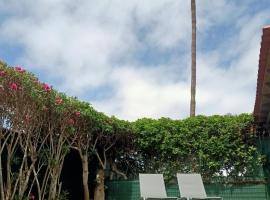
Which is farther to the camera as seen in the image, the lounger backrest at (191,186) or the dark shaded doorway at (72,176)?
the dark shaded doorway at (72,176)

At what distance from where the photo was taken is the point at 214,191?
43.5 feet

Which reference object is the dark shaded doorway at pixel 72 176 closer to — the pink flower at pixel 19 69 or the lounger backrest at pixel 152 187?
the lounger backrest at pixel 152 187

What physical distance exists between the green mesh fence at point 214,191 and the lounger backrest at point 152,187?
2.06 m

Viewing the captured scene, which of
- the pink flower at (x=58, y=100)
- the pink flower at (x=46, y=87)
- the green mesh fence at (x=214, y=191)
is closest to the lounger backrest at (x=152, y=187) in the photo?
the green mesh fence at (x=214, y=191)

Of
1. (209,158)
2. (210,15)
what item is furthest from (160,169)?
(210,15)

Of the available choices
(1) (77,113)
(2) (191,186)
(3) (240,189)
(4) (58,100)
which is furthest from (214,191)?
(4) (58,100)

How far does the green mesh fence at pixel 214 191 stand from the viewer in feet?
42.1

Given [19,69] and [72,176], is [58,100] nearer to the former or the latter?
[19,69]

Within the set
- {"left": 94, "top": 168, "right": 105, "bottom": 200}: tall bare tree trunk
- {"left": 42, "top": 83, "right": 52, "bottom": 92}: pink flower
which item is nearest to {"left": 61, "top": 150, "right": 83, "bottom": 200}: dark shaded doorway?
{"left": 94, "top": 168, "right": 105, "bottom": 200}: tall bare tree trunk

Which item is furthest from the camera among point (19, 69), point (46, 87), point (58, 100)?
point (58, 100)

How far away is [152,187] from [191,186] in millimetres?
958

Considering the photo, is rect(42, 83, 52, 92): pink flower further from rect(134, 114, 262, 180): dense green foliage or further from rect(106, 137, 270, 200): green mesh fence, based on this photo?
rect(106, 137, 270, 200): green mesh fence

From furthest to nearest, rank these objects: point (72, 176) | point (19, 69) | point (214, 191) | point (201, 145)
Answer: point (72, 176), point (201, 145), point (214, 191), point (19, 69)

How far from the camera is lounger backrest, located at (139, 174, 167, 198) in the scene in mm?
11094
